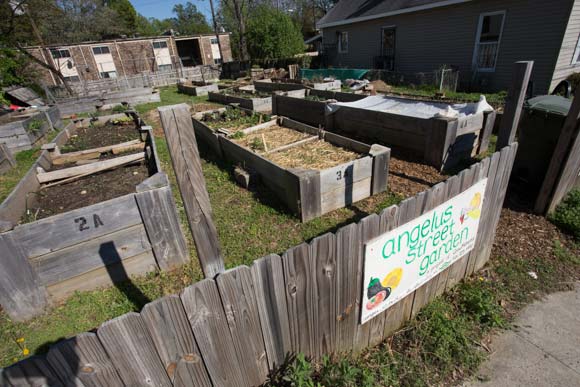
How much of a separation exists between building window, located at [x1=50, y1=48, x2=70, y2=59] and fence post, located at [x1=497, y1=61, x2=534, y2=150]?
42203mm

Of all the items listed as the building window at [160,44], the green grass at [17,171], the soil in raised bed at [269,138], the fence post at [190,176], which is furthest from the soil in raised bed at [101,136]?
the building window at [160,44]

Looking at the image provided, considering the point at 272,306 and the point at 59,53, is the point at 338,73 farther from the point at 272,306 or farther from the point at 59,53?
the point at 59,53

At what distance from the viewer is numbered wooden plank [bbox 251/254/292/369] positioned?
64.1 inches

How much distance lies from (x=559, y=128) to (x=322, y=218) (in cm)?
347

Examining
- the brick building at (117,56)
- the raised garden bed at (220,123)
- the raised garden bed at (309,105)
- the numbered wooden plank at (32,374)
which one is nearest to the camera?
the numbered wooden plank at (32,374)

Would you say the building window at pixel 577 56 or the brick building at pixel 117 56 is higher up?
the brick building at pixel 117 56

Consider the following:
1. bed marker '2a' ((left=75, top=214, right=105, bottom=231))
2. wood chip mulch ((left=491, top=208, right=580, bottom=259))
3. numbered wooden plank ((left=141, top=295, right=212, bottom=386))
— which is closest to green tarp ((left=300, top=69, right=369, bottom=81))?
→ wood chip mulch ((left=491, top=208, right=580, bottom=259))

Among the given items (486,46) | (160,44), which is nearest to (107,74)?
(160,44)

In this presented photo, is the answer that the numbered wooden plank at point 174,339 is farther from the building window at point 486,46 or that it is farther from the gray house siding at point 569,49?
the building window at point 486,46

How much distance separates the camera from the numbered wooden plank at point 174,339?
4.49 feet

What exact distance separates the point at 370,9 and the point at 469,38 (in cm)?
707

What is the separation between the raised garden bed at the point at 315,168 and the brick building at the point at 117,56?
34760 mm

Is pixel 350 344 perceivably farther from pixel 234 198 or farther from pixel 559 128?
pixel 559 128

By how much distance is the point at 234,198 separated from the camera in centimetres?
498
